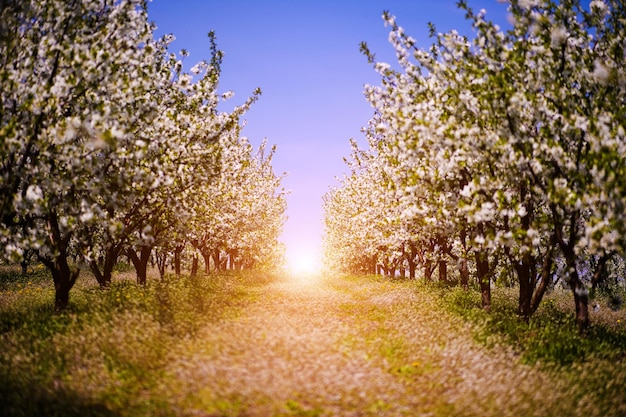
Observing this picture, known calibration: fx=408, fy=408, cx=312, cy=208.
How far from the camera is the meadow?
25.4 ft

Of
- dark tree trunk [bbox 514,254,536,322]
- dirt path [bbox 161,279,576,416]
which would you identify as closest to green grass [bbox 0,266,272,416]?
dirt path [bbox 161,279,576,416]

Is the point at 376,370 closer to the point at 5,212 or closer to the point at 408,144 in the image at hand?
the point at 408,144

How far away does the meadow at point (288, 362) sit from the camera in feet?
25.4

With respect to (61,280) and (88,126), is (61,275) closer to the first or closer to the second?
(61,280)

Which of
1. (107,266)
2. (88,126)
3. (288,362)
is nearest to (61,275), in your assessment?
(107,266)

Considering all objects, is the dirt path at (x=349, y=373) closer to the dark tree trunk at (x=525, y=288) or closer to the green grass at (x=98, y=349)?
the green grass at (x=98, y=349)

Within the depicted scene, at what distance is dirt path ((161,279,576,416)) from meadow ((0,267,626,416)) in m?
0.03

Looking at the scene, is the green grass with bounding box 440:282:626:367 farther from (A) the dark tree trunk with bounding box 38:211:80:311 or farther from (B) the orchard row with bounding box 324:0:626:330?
(A) the dark tree trunk with bounding box 38:211:80:311

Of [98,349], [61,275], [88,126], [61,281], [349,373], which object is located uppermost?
[88,126]

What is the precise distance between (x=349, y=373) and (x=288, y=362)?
56.2 inches

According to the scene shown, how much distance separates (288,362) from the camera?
9.50 meters

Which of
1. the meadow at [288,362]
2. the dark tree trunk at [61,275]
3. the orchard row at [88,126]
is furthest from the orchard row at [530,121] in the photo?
the dark tree trunk at [61,275]

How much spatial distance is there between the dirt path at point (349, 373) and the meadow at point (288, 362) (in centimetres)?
3

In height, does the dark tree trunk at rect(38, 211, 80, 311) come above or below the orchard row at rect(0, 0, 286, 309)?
below
